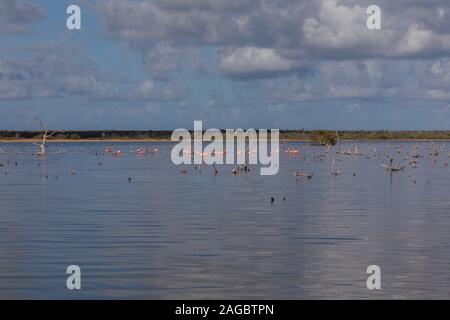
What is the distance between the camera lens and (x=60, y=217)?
36500 millimetres

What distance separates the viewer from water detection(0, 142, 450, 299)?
2069 centimetres

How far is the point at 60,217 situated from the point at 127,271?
14.5m

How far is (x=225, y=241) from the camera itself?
94.2 feet

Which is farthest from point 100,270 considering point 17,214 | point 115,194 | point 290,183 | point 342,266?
point 290,183

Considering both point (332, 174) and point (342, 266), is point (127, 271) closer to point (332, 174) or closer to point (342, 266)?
point (342, 266)

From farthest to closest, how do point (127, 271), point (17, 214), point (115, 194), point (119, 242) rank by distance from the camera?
point (115, 194) → point (17, 214) → point (119, 242) → point (127, 271)

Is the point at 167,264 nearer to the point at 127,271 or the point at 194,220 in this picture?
the point at 127,271

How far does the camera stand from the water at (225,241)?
20.7 m

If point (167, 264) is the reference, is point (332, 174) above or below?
above
